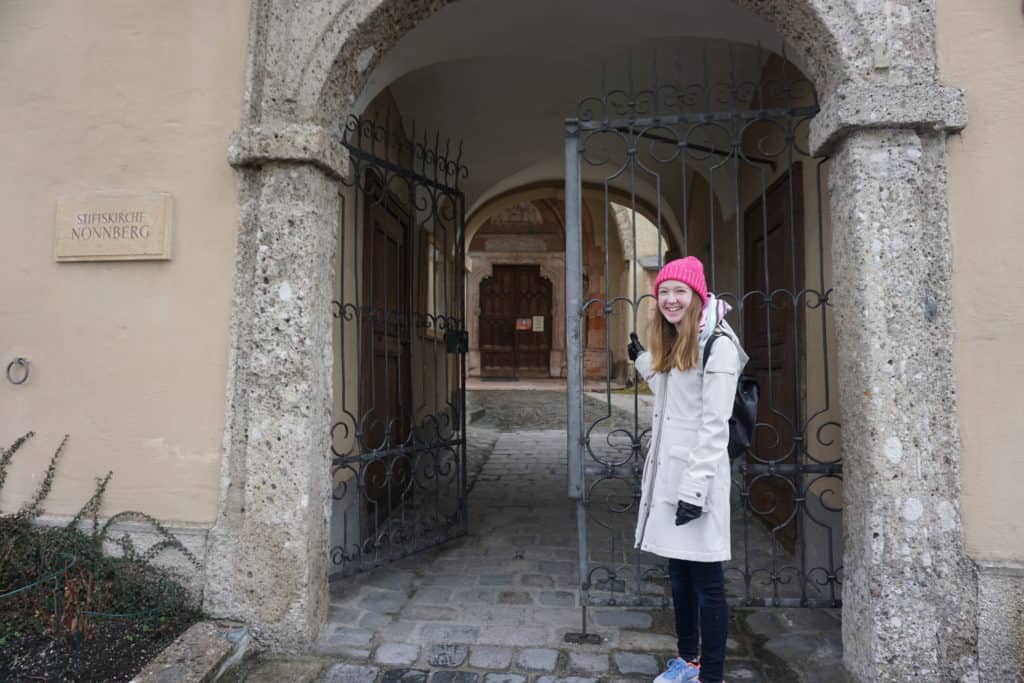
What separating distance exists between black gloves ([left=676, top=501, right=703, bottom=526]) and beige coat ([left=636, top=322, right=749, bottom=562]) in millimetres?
18

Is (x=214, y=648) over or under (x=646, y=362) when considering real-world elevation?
under

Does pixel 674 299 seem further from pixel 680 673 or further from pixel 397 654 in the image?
pixel 397 654

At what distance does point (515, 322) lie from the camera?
61.9 ft

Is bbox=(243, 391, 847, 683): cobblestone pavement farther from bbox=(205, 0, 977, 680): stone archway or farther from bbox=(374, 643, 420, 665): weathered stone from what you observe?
bbox=(205, 0, 977, 680): stone archway

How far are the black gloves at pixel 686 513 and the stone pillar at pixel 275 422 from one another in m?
1.63

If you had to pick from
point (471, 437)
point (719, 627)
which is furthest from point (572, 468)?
point (471, 437)

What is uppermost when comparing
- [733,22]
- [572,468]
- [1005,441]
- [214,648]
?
[733,22]

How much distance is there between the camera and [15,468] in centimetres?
303

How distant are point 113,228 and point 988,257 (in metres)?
3.98

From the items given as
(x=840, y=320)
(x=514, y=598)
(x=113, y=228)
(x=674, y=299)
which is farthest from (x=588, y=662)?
(x=113, y=228)

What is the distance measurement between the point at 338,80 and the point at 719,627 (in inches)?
114

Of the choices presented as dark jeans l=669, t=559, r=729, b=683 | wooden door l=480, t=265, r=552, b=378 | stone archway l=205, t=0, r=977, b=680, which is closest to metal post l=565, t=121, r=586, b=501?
dark jeans l=669, t=559, r=729, b=683

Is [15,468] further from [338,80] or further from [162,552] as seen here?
[338,80]

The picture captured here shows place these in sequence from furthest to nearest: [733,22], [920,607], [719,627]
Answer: [733,22], [920,607], [719,627]
